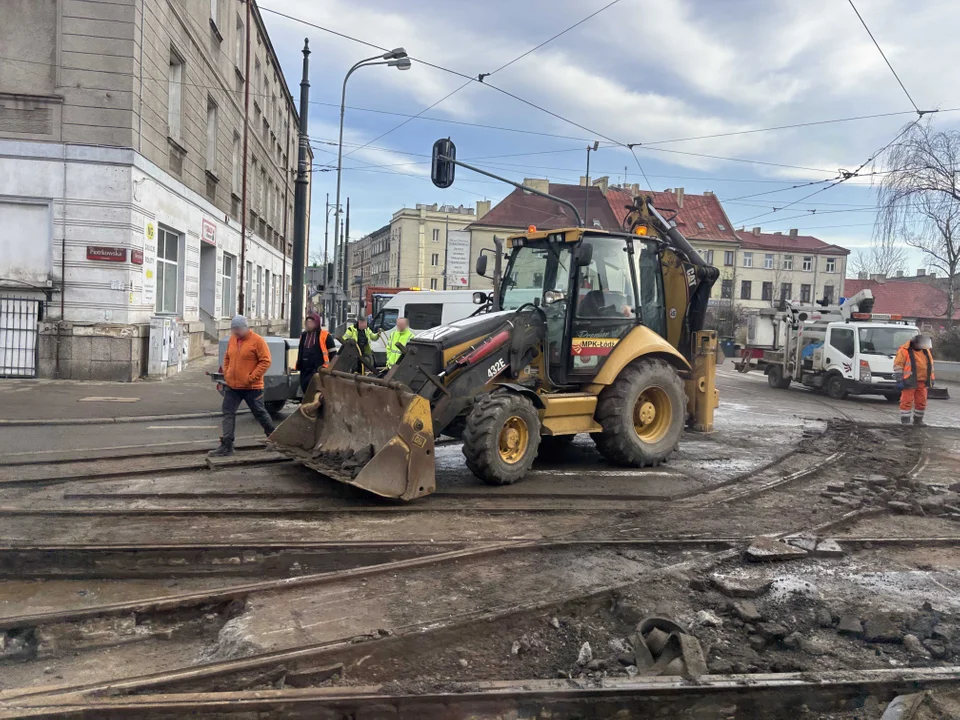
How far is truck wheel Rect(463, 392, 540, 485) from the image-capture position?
22.5ft

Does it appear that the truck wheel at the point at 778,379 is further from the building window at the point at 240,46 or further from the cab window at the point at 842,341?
the building window at the point at 240,46

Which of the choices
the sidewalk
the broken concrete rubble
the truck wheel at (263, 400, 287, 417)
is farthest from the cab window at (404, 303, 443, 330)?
the broken concrete rubble

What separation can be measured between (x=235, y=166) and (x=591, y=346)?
65.7ft

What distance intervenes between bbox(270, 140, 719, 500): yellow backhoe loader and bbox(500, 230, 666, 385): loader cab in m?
0.02

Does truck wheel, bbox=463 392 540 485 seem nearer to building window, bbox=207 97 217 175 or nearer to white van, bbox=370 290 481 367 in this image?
white van, bbox=370 290 481 367

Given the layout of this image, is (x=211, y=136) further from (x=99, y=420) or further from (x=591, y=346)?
(x=591, y=346)

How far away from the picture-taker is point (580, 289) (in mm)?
8211

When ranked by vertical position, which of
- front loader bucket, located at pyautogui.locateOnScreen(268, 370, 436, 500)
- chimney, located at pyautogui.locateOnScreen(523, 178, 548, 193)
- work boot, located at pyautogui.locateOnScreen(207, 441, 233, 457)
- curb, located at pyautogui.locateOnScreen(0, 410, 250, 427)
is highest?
chimney, located at pyautogui.locateOnScreen(523, 178, 548, 193)

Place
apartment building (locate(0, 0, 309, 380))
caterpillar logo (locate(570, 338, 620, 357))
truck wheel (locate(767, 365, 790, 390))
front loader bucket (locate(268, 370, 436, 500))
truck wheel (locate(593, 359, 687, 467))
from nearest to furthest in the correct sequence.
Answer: front loader bucket (locate(268, 370, 436, 500)) < caterpillar logo (locate(570, 338, 620, 357)) < truck wheel (locate(593, 359, 687, 467)) < apartment building (locate(0, 0, 309, 380)) < truck wheel (locate(767, 365, 790, 390))

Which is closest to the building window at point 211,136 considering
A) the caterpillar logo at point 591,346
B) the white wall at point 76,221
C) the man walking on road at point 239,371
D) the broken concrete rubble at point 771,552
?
the white wall at point 76,221

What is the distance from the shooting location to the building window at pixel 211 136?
20.8 metres

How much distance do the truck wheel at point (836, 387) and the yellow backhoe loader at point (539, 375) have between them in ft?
34.6

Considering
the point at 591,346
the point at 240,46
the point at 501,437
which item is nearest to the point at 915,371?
the point at 591,346

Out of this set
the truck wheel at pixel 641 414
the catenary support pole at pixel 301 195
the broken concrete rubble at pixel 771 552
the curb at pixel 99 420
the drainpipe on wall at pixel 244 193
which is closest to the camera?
the broken concrete rubble at pixel 771 552
